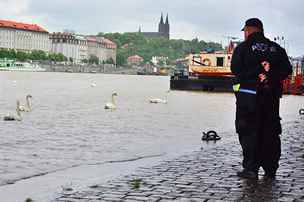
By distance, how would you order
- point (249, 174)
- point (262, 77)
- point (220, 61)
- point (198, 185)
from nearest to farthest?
point (198, 185) → point (262, 77) → point (249, 174) → point (220, 61)

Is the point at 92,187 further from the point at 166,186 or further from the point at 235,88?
the point at 235,88

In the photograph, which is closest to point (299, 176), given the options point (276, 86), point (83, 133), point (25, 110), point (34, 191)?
point (276, 86)

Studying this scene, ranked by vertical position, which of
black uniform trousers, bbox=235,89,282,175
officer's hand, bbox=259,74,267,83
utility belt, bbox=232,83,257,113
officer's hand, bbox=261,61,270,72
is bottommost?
black uniform trousers, bbox=235,89,282,175

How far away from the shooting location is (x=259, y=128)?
805 cm

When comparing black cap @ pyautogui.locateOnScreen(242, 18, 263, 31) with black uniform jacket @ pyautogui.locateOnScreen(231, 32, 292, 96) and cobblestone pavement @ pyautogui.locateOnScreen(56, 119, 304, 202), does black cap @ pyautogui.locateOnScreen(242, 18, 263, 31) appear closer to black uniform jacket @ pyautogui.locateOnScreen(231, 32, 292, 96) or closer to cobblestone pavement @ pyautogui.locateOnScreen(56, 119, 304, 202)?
black uniform jacket @ pyautogui.locateOnScreen(231, 32, 292, 96)

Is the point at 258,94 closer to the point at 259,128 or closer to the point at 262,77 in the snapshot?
the point at 262,77

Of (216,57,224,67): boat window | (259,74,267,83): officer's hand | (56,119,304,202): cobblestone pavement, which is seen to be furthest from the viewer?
(216,57,224,67): boat window

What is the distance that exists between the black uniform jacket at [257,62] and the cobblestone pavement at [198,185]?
1180mm

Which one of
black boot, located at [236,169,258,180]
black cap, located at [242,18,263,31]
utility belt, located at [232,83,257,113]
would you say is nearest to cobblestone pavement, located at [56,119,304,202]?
black boot, located at [236,169,258,180]

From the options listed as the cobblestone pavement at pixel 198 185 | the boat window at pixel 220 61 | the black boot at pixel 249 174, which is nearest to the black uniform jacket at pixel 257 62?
the black boot at pixel 249 174

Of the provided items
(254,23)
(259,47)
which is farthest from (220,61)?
(259,47)

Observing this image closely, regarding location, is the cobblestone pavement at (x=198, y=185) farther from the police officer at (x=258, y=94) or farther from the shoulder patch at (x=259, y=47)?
the shoulder patch at (x=259, y=47)

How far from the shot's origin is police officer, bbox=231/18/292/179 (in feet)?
26.2

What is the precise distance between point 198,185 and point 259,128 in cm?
108
